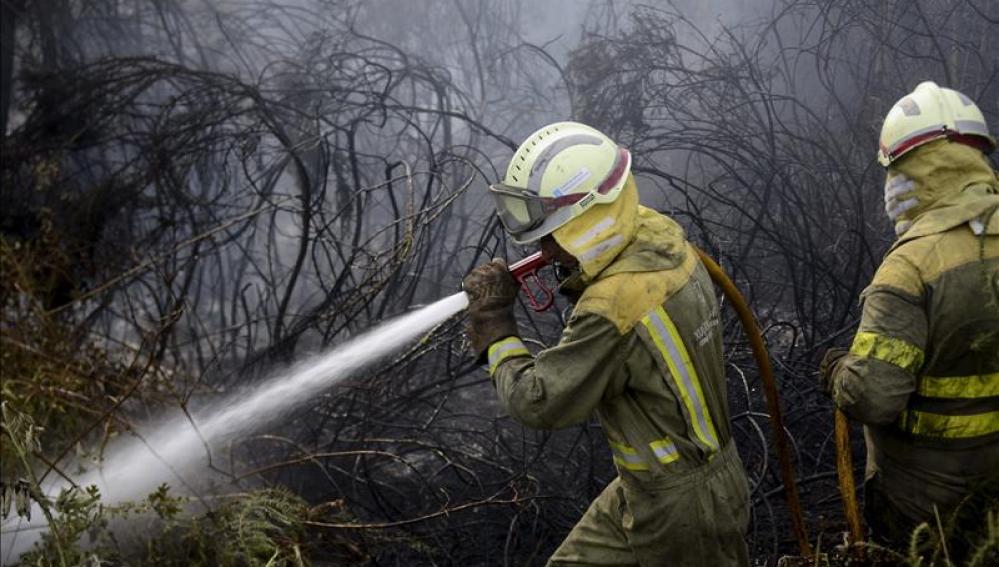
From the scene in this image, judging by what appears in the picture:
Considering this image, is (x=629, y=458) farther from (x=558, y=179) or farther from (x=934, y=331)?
(x=934, y=331)

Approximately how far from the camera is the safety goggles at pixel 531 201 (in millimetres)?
2633

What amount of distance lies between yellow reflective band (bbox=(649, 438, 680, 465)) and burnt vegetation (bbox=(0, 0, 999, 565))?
1.24 m

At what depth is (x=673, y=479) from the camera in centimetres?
267

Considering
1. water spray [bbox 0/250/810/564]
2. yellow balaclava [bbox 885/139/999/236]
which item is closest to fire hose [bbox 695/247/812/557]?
yellow balaclava [bbox 885/139/999/236]

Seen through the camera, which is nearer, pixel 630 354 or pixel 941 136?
pixel 630 354

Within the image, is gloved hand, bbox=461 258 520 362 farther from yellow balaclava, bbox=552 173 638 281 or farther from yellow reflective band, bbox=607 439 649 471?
yellow reflective band, bbox=607 439 649 471

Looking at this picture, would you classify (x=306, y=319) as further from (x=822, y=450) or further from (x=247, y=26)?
(x=247, y=26)

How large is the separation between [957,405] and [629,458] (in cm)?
105

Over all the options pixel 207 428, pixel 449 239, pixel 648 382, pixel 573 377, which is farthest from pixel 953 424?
pixel 449 239

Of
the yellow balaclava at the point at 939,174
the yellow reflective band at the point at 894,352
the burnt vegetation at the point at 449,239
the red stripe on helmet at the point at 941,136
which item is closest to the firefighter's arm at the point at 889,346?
the yellow reflective band at the point at 894,352

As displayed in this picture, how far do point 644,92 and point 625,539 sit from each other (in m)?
3.75

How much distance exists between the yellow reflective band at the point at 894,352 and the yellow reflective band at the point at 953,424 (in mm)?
213

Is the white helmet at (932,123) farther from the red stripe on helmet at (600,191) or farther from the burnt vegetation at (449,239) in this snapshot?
the burnt vegetation at (449,239)

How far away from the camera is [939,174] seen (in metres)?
2.84
